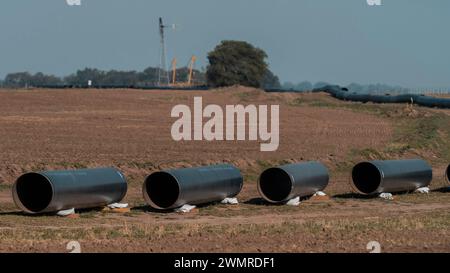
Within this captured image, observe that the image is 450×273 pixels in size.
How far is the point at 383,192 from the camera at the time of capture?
97.6ft

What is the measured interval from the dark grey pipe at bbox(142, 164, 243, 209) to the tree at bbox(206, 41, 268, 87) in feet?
405

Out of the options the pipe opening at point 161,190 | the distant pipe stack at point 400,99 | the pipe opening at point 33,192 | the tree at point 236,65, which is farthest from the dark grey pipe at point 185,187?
the tree at point 236,65

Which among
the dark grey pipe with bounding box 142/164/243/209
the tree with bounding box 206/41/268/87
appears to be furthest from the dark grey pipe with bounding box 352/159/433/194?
the tree with bounding box 206/41/268/87

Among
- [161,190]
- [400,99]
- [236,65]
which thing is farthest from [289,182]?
[236,65]

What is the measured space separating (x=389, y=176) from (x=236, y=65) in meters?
125

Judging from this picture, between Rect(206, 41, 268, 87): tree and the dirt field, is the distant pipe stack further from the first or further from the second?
Rect(206, 41, 268, 87): tree

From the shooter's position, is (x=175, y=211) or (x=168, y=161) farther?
Result: (x=168, y=161)

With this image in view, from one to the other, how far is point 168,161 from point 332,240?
18.3 meters

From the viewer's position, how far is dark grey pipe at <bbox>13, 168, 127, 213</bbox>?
76.8 ft

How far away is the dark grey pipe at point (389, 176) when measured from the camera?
1163 inches
